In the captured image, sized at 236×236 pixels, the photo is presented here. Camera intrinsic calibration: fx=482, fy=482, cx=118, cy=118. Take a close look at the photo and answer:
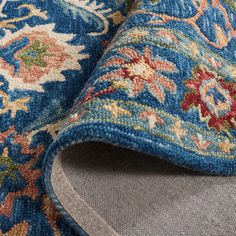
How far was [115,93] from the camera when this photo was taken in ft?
1.92

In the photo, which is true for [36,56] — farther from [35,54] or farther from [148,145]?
[148,145]

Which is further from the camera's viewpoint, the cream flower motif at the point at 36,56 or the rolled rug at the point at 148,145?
the cream flower motif at the point at 36,56

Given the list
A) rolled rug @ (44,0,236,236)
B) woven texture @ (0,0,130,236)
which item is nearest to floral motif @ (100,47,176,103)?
rolled rug @ (44,0,236,236)

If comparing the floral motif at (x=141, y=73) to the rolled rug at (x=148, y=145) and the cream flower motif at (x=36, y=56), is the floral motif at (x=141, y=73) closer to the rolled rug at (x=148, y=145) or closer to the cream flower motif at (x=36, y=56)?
the rolled rug at (x=148, y=145)

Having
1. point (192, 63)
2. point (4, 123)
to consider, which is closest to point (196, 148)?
point (192, 63)

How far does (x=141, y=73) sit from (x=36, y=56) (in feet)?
0.97

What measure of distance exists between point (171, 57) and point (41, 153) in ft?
0.75

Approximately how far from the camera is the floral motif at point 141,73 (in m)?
0.61

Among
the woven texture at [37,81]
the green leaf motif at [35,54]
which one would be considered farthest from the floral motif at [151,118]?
the green leaf motif at [35,54]

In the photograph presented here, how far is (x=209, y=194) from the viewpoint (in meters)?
0.61

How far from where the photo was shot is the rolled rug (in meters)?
0.57

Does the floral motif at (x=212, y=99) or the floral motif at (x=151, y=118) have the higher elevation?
the floral motif at (x=151, y=118)

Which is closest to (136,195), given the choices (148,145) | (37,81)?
(148,145)

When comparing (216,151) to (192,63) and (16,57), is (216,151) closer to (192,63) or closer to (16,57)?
(192,63)
